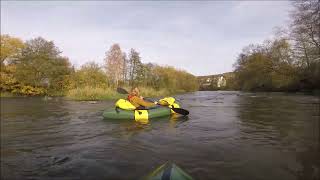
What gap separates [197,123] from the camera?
10336 millimetres

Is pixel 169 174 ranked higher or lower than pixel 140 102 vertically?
lower

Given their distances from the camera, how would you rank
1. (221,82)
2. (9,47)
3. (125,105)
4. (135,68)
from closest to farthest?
1. (125,105)
2. (9,47)
3. (135,68)
4. (221,82)

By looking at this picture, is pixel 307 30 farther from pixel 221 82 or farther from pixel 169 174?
pixel 221 82

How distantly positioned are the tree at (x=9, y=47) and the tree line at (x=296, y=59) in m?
28.9

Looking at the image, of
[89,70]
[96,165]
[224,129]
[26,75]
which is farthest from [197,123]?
[26,75]

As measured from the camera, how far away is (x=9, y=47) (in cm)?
3519

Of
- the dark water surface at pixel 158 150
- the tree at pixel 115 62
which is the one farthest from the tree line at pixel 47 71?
the dark water surface at pixel 158 150

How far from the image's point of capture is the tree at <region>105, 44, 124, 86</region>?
4328 cm

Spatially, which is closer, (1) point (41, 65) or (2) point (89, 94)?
(2) point (89, 94)

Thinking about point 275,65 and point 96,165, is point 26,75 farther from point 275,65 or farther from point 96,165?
point 96,165

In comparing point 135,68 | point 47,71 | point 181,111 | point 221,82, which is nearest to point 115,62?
point 135,68

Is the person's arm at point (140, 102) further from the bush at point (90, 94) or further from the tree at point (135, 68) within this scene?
the tree at point (135, 68)

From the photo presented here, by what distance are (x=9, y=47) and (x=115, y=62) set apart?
A: 14.3 metres

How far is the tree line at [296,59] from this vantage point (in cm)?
1903
